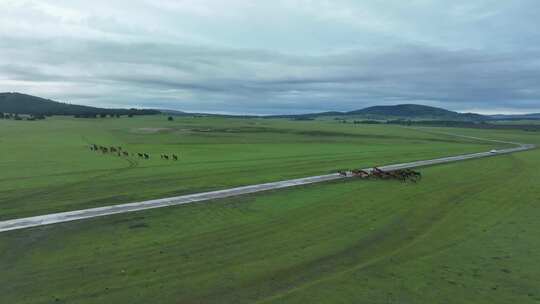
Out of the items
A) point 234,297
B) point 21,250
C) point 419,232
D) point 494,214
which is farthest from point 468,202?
point 21,250

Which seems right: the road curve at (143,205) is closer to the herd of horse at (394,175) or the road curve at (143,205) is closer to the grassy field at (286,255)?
the grassy field at (286,255)

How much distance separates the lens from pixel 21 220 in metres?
17.8

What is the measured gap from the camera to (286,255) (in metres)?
13.2

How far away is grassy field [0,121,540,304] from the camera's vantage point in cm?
1047

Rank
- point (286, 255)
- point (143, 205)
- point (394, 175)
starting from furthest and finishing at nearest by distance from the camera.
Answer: point (394, 175) < point (143, 205) < point (286, 255)

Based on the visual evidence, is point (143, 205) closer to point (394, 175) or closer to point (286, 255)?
point (286, 255)

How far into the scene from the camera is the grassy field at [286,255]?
10469 mm

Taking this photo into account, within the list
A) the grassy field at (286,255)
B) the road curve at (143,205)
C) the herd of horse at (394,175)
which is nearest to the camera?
the grassy field at (286,255)

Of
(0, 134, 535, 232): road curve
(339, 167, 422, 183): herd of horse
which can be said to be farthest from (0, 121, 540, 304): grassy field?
(339, 167, 422, 183): herd of horse

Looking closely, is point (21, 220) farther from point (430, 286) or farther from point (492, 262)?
point (492, 262)

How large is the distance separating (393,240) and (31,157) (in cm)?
4209

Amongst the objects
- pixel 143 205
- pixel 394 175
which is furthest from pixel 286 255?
pixel 394 175

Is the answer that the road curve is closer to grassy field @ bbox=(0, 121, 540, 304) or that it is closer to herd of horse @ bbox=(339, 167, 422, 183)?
grassy field @ bbox=(0, 121, 540, 304)

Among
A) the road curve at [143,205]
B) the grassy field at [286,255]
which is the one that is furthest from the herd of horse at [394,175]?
the grassy field at [286,255]
